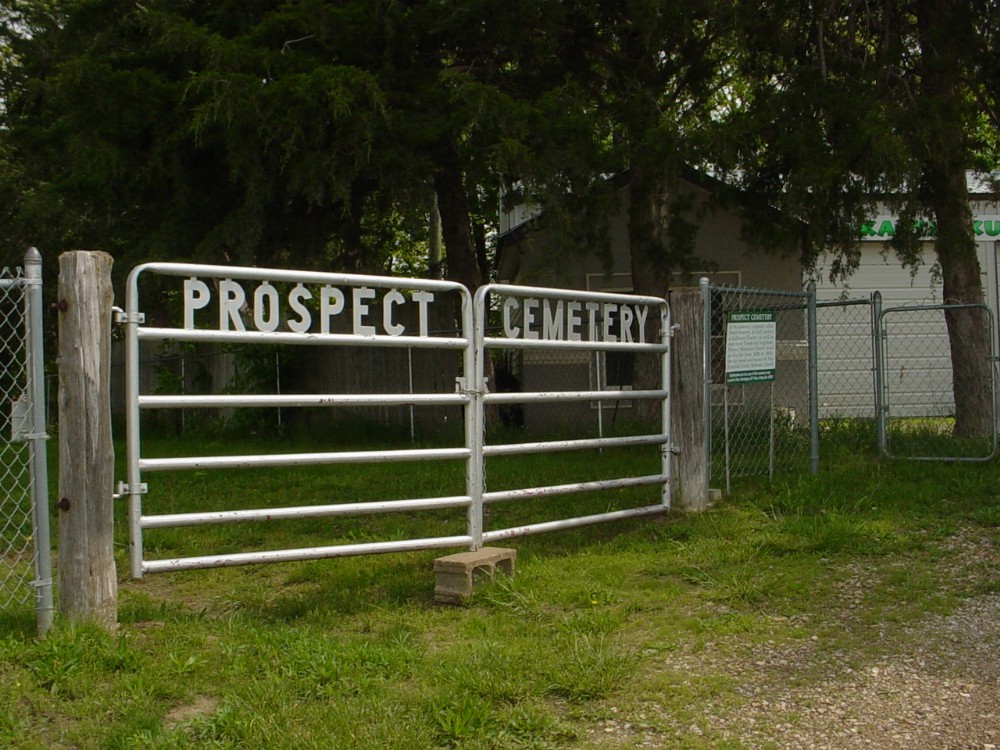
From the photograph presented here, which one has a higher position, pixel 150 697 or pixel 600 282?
pixel 600 282

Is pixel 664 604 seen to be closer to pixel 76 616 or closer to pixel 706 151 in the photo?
pixel 76 616

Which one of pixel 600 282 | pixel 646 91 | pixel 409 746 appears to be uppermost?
pixel 646 91

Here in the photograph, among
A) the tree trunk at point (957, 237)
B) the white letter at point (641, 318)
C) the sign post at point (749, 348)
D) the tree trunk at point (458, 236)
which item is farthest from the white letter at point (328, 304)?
the tree trunk at point (458, 236)

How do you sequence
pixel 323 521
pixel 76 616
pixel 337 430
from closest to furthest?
1. pixel 76 616
2. pixel 323 521
3. pixel 337 430

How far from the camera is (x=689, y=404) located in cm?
812

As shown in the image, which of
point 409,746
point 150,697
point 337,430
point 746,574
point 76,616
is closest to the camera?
point 409,746

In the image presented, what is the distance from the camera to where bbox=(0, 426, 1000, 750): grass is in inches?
159

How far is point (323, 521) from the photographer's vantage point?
332 inches

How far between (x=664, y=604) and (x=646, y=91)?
7.83 metres

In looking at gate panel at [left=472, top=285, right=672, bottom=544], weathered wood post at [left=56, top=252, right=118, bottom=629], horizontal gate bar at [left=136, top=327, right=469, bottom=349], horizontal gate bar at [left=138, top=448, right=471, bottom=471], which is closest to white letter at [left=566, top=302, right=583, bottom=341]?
gate panel at [left=472, top=285, right=672, bottom=544]

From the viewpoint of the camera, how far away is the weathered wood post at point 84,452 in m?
4.88

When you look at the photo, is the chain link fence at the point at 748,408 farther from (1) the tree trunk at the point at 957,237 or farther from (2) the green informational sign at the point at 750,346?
(1) the tree trunk at the point at 957,237

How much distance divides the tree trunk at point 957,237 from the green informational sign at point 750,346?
3646 mm

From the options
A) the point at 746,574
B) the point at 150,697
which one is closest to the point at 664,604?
the point at 746,574
